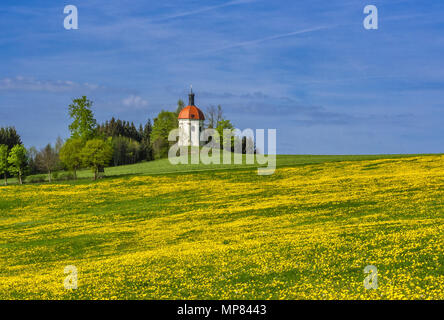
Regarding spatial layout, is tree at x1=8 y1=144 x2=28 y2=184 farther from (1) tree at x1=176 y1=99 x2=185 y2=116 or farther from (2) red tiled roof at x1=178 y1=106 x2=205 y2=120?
(1) tree at x1=176 y1=99 x2=185 y2=116

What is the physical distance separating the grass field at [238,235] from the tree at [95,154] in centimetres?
1174

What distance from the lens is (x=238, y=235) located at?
33.8m

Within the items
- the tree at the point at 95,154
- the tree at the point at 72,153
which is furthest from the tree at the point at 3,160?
the tree at the point at 95,154

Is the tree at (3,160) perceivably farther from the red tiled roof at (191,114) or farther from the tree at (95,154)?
the red tiled roof at (191,114)

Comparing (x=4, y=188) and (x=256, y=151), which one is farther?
(x=256, y=151)

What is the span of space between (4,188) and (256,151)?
89.6 metres

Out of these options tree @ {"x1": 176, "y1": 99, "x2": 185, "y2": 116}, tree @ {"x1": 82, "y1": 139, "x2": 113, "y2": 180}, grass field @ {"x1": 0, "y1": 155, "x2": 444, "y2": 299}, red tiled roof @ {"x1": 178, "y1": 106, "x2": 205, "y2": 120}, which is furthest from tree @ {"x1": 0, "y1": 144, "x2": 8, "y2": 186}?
tree @ {"x1": 176, "y1": 99, "x2": 185, "y2": 116}

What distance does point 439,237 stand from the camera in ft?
78.2

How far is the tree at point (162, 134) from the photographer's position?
152m

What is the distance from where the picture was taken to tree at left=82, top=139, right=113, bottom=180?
85500 millimetres

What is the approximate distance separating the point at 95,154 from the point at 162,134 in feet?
254

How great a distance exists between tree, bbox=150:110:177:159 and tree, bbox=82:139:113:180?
62.1 meters
